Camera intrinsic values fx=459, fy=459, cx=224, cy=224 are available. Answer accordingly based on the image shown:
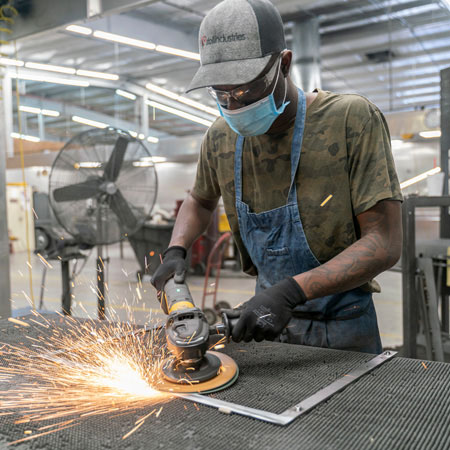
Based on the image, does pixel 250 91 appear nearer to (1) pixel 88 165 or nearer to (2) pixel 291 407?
(2) pixel 291 407

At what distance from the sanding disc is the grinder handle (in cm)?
19

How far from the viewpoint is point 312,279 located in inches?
49.7

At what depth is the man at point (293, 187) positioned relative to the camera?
124 centimetres

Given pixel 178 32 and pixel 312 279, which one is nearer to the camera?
pixel 312 279

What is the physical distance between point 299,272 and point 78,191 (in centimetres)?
226

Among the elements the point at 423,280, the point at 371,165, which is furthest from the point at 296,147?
the point at 423,280

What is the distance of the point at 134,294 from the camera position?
6.48 meters

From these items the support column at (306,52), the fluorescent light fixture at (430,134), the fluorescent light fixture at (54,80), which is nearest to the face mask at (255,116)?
the support column at (306,52)

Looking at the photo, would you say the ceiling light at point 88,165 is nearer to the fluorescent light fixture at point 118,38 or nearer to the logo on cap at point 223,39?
the fluorescent light fixture at point 118,38

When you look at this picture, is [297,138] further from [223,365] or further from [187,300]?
[223,365]

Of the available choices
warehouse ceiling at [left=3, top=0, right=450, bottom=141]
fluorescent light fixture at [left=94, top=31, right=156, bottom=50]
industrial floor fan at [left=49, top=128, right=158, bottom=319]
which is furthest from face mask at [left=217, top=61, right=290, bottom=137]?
fluorescent light fixture at [left=94, top=31, right=156, bottom=50]

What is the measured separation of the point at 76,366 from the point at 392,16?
580 centimetres

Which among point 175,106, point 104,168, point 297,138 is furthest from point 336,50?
point 297,138

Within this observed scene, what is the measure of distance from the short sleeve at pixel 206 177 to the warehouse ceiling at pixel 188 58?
2409mm
